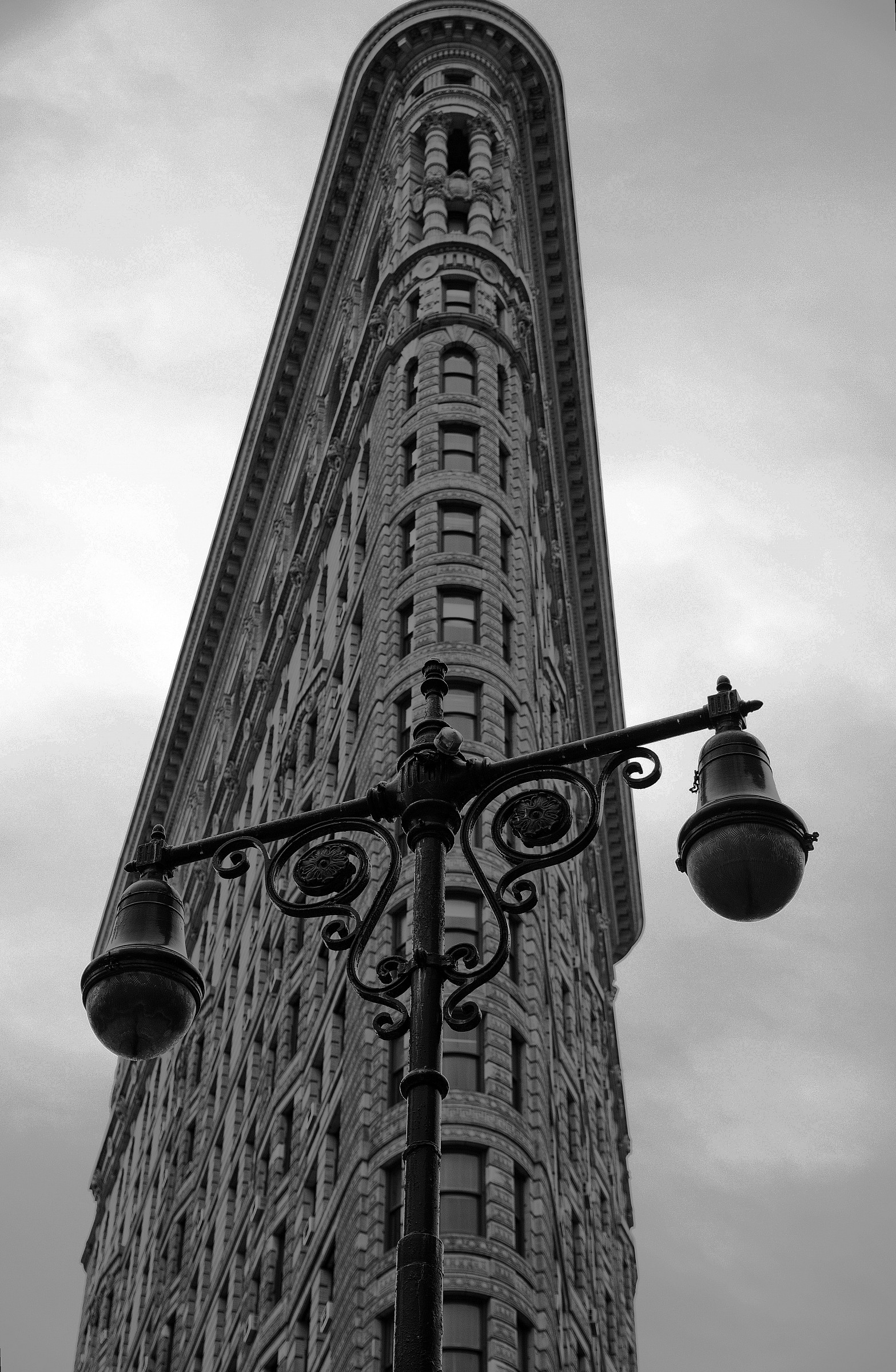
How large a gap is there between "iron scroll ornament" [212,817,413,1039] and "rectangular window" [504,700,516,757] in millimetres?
33111

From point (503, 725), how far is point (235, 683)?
40.8 metres

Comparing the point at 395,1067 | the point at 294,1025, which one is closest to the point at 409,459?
the point at 294,1025

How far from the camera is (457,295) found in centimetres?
6022

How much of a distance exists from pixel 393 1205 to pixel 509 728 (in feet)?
44.5

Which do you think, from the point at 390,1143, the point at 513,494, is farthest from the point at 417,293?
the point at 390,1143

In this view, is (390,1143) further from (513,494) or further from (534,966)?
(513,494)

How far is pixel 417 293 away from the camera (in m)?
60.9

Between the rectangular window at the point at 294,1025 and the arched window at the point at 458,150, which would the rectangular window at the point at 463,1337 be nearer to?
the rectangular window at the point at 294,1025

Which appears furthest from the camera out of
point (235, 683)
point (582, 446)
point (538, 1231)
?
point (235, 683)

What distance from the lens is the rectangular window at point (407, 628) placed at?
1932 inches

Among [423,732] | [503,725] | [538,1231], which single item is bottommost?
[423,732]

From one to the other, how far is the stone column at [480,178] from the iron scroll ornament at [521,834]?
51561mm

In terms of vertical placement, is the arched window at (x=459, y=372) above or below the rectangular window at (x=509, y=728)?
above

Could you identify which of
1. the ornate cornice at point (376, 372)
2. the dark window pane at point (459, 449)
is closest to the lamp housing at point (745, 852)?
the dark window pane at point (459, 449)
